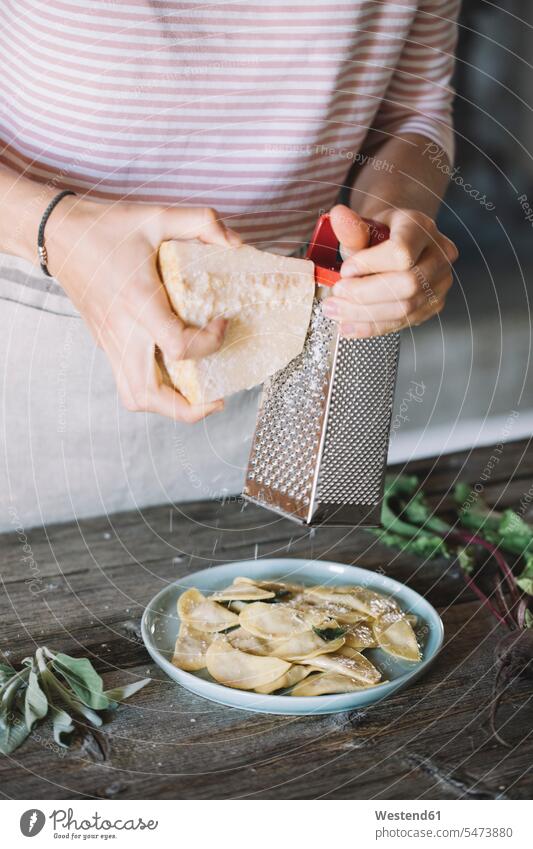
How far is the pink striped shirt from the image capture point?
80cm

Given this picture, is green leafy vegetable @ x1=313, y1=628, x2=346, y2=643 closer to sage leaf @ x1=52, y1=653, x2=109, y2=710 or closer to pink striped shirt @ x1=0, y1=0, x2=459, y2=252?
sage leaf @ x1=52, y1=653, x2=109, y2=710

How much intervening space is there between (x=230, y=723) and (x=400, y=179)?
631 mm

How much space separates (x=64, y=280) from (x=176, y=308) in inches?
5.5

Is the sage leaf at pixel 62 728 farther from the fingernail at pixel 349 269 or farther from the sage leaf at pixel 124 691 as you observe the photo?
the fingernail at pixel 349 269

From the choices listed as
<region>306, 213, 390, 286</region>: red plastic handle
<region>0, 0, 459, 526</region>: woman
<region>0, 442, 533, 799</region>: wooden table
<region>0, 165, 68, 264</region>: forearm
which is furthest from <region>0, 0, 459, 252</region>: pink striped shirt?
<region>0, 442, 533, 799</region>: wooden table

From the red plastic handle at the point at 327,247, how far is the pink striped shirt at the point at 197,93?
24cm

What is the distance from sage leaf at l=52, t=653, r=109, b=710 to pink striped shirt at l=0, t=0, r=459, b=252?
1.53 ft

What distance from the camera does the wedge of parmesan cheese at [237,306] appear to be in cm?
63

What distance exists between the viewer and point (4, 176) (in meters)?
0.74

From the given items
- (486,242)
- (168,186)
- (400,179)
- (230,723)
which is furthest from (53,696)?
(486,242)

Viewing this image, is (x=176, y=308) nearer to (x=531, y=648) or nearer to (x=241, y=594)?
(x=241, y=594)

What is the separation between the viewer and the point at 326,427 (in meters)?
0.72

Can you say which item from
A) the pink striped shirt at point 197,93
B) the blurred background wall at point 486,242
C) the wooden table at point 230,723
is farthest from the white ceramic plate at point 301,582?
the blurred background wall at point 486,242
